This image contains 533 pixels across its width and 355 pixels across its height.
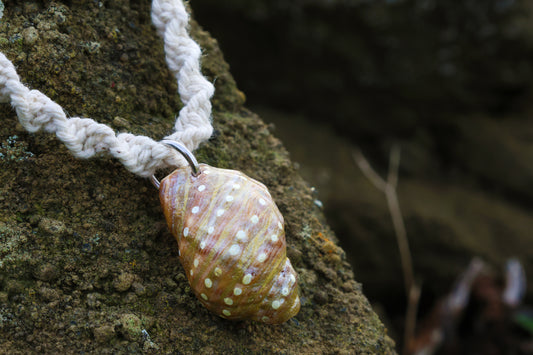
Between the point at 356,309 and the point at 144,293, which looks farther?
the point at 356,309

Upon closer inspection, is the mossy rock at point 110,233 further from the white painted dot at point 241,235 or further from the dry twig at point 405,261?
the dry twig at point 405,261

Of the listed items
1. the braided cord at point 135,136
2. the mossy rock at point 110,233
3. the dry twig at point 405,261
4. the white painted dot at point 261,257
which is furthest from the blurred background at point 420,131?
the white painted dot at point 261,257

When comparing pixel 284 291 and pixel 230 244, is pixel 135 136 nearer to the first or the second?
pixel 230 244

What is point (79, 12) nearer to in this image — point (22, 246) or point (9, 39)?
point (9, 39)

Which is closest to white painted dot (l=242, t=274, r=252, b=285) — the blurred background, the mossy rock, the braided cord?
the mossy rock

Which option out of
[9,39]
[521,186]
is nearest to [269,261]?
[9,39]

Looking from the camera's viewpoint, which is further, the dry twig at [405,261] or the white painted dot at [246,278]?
the dry twig at [405,261]

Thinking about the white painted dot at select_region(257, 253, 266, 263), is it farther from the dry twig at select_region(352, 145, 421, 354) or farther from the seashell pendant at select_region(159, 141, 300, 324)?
the dry twig at select_region(352, 145, 421, 354)
